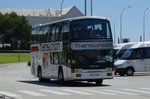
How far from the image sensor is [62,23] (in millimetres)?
29281

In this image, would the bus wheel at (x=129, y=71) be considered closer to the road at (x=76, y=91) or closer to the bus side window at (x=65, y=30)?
the road at (x=76, y=91)

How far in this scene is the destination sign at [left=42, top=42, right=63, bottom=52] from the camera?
1162 inches

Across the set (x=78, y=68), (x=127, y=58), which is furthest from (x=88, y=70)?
(x=127, y=58)

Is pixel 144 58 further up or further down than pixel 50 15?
further down

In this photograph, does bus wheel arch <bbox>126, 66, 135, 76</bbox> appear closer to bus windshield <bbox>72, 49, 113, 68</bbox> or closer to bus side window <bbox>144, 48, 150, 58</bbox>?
bus side window <bbox>144, 48, 150, 58</bbox>

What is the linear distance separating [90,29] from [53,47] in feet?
10.0

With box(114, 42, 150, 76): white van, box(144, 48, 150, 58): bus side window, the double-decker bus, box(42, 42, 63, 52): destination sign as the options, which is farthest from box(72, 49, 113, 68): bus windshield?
box(144, 48, 150, 58): bus side window

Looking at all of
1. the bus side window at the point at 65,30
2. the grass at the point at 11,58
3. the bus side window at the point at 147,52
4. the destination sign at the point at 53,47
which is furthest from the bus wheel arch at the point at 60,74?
the grass at the point at 11,58

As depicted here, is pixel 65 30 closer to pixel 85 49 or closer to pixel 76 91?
pixel 85 49

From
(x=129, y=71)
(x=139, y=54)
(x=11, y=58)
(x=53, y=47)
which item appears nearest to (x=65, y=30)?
(x=53, y=47)

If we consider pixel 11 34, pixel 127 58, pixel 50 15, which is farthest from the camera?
pixel 50 15

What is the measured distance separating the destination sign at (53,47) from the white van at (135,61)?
11.1 metres

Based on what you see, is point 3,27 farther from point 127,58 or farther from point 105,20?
point 105,20

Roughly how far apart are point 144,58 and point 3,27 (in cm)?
10483
